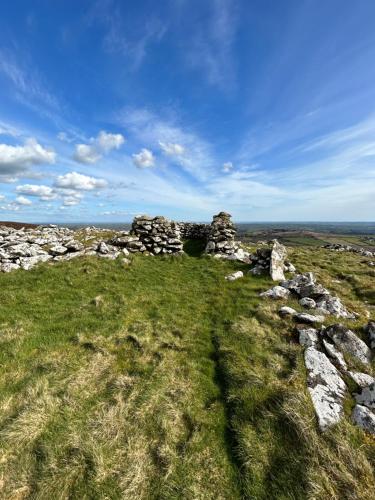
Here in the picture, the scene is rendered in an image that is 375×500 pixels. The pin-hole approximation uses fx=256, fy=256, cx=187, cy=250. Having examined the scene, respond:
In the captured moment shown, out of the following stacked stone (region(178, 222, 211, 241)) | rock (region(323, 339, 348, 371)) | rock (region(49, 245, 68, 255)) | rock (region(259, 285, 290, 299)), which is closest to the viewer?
rock (region(323, 339, 348, 371))

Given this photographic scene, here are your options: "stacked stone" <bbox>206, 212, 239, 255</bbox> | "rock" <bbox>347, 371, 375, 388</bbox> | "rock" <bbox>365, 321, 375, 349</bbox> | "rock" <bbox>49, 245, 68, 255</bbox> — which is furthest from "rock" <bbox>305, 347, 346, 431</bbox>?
"rock" <bbox>49, 245, 68, 255</bbox>

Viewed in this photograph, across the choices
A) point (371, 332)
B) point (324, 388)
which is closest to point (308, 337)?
point (371, 332)

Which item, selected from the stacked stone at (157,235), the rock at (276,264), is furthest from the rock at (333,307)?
the stacked stone at (157,235)

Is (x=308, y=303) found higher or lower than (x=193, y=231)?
lower

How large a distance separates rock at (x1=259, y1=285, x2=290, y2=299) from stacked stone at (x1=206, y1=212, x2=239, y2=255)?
9.61m

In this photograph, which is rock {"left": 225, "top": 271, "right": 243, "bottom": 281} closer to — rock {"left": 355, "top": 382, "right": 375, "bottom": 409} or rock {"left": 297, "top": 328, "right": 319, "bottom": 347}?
rock {"left": 297, "top": 328, "right": 319, "bottom": 347}

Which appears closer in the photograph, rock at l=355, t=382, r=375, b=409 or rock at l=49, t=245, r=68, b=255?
rock at l=355, t=382, r=375, b=409

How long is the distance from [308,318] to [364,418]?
4902 millimetres

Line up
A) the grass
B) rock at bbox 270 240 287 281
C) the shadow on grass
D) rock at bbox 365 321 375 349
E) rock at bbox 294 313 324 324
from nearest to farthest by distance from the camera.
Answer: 1. the grass
2. rock at bbox 365 321 375 349
3. rock at bbox 294 313 324 324
4. rock at bbox 270 240 287 281
5. the shadow on grass

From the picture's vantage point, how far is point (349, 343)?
29.8 ft

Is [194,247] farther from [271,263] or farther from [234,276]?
[271,263]

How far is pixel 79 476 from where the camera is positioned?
5.46 metres

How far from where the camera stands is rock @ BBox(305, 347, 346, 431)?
6.54 metres

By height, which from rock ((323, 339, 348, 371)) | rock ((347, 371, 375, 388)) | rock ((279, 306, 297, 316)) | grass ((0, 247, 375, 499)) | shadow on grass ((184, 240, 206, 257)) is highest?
shadow on grass ((184, 240, 206, 257))
